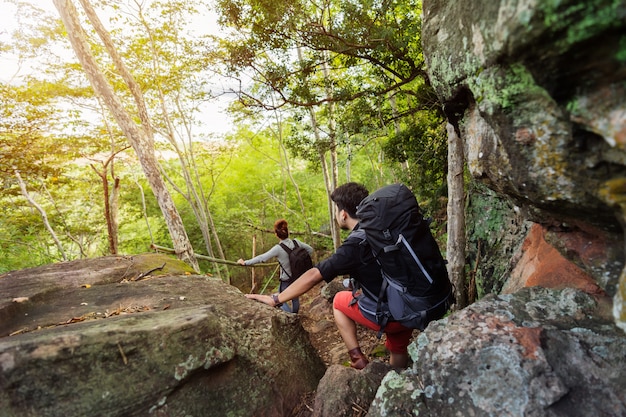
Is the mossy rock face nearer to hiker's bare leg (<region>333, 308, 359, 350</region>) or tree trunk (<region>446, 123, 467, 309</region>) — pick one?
tree trunk (<region>446, 123, 467, 309</region>)

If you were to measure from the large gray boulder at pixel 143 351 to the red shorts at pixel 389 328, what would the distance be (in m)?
0.72

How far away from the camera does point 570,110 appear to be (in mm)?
1213

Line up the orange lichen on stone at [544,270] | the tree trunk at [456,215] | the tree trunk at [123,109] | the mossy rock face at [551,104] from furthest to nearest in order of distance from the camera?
Answer: the tree trunk at [123,109] → the tree trunk at [456,215] → the orange lichen on stone at [544,270] → the mossy rock face at [551,104]

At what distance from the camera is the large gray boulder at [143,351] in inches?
79.3

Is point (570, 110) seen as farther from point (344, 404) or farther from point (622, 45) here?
point (344, 404)

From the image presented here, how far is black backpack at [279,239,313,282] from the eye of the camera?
5250 mm

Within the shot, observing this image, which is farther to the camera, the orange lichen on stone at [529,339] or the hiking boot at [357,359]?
the hiking boot at [357,359]

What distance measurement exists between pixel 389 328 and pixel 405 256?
2.84 feet

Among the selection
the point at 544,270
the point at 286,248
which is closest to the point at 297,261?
the point at 286,248

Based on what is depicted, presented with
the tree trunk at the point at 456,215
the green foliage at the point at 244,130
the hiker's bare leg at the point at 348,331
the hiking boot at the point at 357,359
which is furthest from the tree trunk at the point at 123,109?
the tree trunk at the point at 456,215

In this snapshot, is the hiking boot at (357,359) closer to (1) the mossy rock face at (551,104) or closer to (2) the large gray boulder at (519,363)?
(2) the large gray boulder at (519,363)

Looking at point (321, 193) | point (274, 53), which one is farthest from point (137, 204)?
point (274, 53)

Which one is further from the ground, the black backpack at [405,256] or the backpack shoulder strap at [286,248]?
the black backpack at [405,256]

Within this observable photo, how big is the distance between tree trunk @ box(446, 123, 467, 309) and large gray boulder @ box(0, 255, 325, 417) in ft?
6.29
